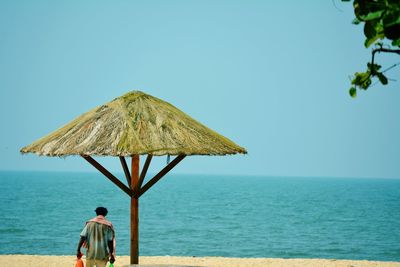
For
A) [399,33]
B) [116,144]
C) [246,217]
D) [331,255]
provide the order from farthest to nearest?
[246,217], [331,255], [116,144], [399,33]

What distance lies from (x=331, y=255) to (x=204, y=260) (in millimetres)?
12140

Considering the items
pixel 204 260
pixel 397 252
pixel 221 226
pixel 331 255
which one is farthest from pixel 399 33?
pixel 221 226

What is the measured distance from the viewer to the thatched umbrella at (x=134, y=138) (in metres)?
9.10

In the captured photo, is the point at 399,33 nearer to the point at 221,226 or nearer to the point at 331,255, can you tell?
the point at 331,255

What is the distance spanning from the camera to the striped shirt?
844cm

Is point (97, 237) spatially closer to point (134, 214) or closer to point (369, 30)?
point (134, 214)

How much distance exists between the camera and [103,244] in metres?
8.51

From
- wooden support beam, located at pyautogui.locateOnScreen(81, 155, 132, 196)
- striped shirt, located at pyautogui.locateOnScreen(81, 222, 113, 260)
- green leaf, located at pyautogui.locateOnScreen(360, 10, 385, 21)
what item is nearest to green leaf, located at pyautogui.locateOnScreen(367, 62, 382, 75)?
green leaf, located at pyautogui.locateOnScreen(360, 10, 385, 21)

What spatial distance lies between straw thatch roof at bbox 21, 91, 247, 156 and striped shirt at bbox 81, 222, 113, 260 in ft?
3.40

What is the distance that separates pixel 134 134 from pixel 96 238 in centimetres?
163

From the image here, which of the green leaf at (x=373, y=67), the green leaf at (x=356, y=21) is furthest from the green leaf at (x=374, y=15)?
the green leaf at (x=373, y=67)

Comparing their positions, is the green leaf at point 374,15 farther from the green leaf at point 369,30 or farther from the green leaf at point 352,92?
the green leaf at point 352,92

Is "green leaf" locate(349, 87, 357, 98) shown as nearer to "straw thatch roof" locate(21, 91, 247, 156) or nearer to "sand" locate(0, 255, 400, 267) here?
"straw thatch roof" locate(21, 91, 247, 156)

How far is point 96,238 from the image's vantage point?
8469 mm
